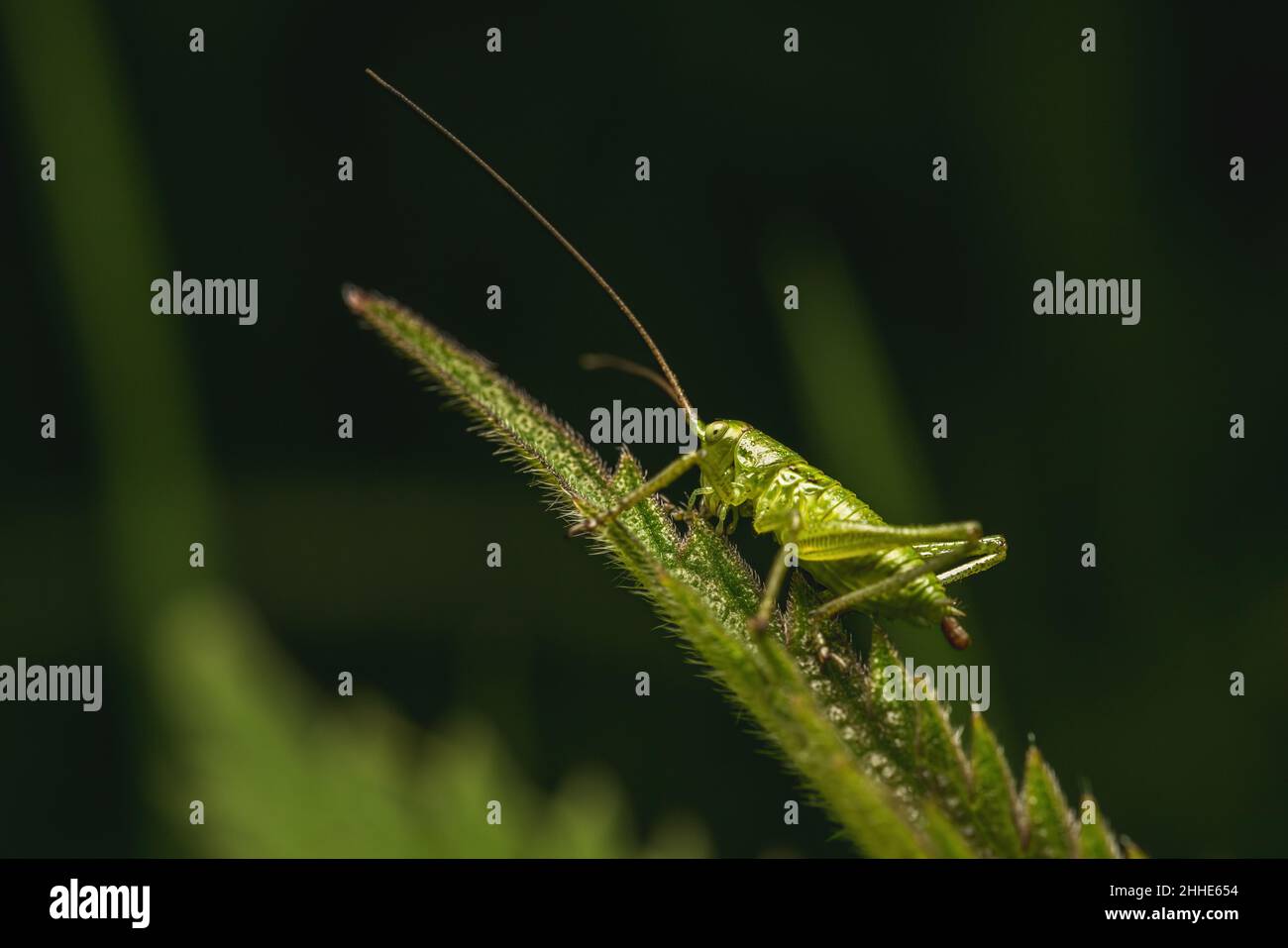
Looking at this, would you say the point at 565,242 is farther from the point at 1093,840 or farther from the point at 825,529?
the point at 1093,840

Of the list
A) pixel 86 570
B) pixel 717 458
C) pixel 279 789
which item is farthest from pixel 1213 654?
pixel 86 570

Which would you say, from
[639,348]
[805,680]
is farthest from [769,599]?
[639,348]

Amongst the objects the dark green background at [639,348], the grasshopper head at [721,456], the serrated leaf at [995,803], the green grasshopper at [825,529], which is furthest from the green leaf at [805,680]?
the dark green background at [639,348]

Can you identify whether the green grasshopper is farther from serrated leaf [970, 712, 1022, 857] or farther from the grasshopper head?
serrated leaf [970, 712, 1022, 857]

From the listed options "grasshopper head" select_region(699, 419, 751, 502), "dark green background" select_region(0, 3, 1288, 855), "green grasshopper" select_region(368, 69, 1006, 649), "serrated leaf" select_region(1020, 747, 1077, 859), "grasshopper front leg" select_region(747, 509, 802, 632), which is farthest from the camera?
"dark green background" select_region(0, 3, 1288, 855)

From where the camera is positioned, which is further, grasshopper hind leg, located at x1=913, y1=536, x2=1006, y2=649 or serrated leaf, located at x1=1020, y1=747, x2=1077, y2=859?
grasshopper hind leg, located at x1=913, y1=536, x2=1006, y2=649

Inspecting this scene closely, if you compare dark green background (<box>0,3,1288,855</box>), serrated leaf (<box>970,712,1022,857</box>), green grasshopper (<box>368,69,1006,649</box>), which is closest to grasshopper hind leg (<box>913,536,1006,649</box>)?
green grasshopper (<box>368,69,1006,649</box>)

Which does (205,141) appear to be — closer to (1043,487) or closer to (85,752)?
(85,752)
